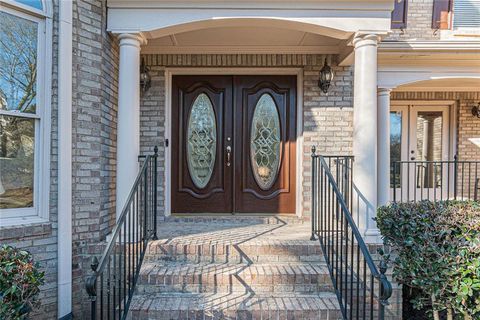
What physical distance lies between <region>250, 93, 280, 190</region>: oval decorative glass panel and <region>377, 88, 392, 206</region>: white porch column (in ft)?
4.75

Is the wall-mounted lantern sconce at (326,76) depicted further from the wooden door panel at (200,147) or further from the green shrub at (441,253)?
the green shrub at (441,253)

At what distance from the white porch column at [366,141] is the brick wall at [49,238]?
2.69 metres

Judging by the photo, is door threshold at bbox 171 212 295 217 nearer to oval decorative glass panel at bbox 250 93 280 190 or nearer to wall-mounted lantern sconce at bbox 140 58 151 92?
oval decorative glass panel at bbox 250 93 280 190

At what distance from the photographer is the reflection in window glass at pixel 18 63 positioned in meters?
2.56

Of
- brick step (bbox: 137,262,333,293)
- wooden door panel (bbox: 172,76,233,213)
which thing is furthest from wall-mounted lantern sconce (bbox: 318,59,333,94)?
brick step (bbox: 137,262,333,293)

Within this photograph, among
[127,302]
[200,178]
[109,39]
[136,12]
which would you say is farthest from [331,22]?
[127,302]

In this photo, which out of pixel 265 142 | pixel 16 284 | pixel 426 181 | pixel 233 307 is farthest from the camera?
pixel 426 181

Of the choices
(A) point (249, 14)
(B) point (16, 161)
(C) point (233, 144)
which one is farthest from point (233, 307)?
(A) point (249, 14)

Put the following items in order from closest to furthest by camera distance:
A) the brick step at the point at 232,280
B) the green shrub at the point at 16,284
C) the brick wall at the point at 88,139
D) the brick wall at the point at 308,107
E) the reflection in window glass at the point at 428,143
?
the green shrub at the point at 16,284, the brick step at the point at 232,280, the brick wall at the point at 88,139, the brick wall at the point at 308,107, the reflection in window glass at the point at 428,143

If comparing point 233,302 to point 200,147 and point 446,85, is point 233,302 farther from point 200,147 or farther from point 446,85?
point 446,85

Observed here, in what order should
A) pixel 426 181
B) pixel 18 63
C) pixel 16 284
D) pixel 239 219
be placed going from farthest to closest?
pixel 426 181
pixel 239 219
pixel 18 63
pixel 16 284

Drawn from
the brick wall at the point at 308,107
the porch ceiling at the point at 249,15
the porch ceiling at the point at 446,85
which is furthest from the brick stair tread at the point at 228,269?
the porch ceiling at the point at 446,85

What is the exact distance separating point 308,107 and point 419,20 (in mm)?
2445

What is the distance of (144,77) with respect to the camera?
13.4 ft
